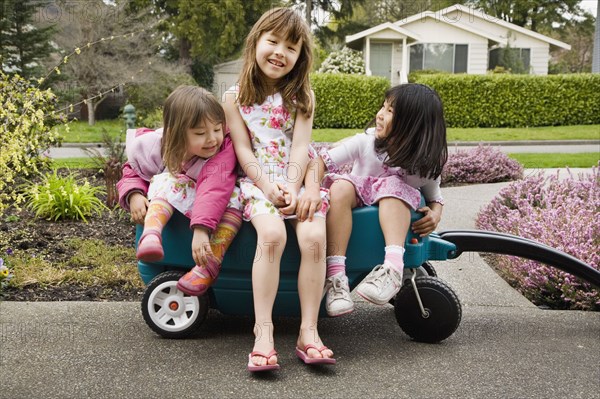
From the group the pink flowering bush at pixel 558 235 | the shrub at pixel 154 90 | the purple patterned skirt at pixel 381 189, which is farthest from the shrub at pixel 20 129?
the shrub at pixel 154 90

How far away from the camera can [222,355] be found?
2.32 m

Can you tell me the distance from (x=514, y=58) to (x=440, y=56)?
2.40m

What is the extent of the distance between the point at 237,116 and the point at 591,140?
12356mm

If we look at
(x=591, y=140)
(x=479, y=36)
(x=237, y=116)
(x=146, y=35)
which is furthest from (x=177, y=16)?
(x=237, y=116)

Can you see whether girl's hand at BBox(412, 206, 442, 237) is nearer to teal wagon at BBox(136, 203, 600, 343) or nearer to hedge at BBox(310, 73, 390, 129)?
teal wagon at BBox(136, 203, 600, 343)

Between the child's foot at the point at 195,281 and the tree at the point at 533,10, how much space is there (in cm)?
2641

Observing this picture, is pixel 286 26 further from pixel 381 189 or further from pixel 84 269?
pixel 84 269

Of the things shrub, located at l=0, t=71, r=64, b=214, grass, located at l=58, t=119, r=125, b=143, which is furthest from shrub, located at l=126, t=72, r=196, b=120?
shrub, located at l=0, t=71, r=64, b=214

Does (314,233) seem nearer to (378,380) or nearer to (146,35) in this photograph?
(378,380)

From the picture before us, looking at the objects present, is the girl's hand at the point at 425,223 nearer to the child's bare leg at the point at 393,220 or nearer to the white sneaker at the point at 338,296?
the child's bare leg at the point at 393,220

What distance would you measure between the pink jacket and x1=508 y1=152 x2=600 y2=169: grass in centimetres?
638

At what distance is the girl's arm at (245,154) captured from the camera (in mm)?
2332

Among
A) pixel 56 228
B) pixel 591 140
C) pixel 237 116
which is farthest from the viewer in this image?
pixel 591 140

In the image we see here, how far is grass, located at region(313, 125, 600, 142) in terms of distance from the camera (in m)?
12.7
